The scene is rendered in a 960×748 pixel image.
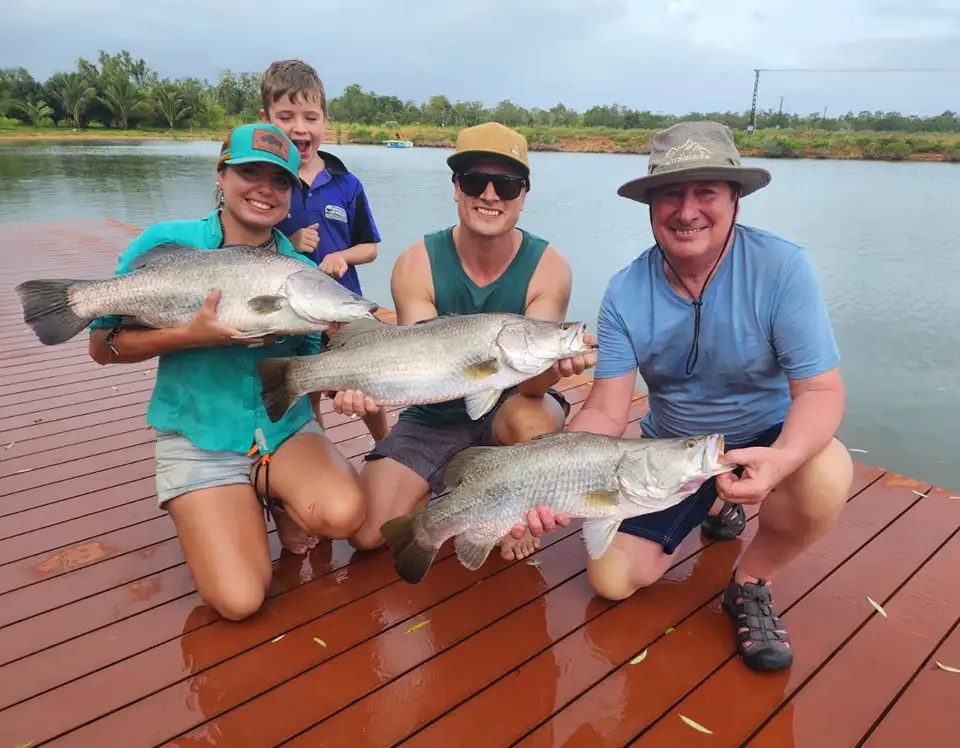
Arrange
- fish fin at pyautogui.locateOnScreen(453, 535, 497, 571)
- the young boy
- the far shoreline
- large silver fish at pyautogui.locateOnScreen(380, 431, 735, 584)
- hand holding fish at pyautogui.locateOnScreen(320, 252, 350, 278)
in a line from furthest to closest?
1. the far shoreline
2. the young boy
3. hand holding fish at pyautogui.locateOnScreen(320, 252, 350, 278)
4. fish fin at pyautogui.locateOnScreen(453, 535, 497, 571)
5. large silver fish at pyautogui.locateOnScreen(380, 431, 735, 584)

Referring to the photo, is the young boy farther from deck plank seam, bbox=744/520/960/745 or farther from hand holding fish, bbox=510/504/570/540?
deck plank seam, bbox=744/520/960/745

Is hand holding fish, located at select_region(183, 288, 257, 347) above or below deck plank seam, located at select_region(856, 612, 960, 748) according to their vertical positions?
above

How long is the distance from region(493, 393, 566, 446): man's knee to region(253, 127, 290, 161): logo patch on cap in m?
1.64

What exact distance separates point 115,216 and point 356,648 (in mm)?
18922

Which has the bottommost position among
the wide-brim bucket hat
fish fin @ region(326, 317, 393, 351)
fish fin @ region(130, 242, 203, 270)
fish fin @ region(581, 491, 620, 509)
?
fish fin @ region(581, 491, 620, 509)

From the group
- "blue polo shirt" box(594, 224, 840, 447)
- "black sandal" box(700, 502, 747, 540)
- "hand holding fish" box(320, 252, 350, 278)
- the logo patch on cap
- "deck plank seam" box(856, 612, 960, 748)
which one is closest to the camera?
"deck plank seam" box(856, 612, 960, 748)

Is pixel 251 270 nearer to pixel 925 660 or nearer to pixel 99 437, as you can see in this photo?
pixel 99 437

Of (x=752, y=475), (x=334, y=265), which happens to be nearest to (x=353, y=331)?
(x=334, y=265)

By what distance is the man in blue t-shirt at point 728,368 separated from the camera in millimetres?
2597

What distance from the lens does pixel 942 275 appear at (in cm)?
1351

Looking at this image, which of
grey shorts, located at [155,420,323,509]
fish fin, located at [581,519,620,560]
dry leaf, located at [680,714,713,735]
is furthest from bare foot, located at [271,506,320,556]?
dry leaf, located at [680,714,713,735]

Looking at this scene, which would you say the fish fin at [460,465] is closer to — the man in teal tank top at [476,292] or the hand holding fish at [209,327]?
the man in teal tank top at [476,292]

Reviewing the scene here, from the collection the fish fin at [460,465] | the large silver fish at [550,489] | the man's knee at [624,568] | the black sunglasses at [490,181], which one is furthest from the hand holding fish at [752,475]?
the black sunglasses at [490,181]

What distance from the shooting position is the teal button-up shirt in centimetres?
312
